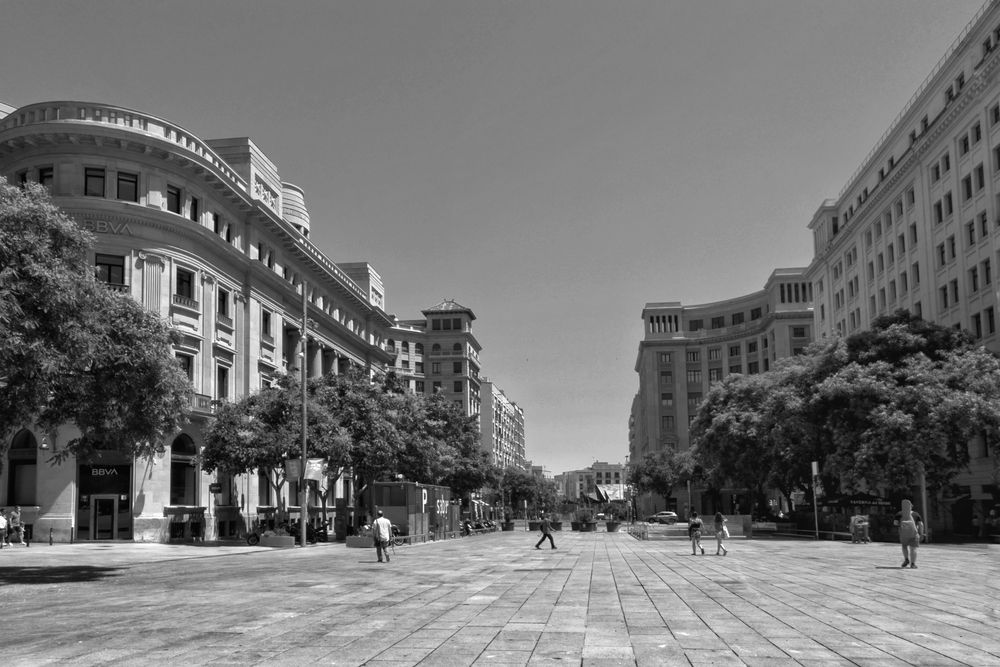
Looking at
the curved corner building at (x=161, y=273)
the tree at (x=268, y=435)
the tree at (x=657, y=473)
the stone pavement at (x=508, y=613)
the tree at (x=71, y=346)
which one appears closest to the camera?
the stone pavement at (x=508, y=613)

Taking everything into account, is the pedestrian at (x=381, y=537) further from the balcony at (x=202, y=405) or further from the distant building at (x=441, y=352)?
the distant building at (x=441, y=352)

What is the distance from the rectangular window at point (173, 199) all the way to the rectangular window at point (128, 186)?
1.91 m

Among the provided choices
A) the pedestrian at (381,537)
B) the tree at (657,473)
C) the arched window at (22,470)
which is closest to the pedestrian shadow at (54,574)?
the pedestrian at (381,537)

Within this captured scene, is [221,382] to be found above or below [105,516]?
above

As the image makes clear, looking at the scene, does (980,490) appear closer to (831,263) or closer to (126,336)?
(831,263)

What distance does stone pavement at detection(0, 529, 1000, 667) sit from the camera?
1076cm

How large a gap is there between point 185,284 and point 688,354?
106274 mm

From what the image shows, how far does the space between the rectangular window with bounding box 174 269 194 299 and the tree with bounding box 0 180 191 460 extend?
76.7 ft

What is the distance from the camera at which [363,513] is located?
201ft

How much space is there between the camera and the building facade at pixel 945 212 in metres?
49.3

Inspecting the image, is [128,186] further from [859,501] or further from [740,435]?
[859,501]

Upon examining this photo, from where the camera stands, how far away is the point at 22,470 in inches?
1734

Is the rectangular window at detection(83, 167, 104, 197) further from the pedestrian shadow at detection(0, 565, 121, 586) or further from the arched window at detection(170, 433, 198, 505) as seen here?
the pedestrian shadow at detection(0, 565, 121, 586)

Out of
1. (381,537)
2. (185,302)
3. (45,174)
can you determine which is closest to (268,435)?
(185,302)
